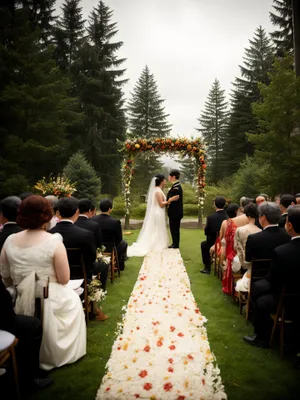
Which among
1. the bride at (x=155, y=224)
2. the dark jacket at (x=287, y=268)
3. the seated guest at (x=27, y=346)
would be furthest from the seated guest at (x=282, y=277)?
the bride at (x=155, y=224)

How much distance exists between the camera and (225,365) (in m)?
3.37

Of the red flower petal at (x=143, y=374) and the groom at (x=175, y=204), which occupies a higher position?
the groom at (x=175, y=204)

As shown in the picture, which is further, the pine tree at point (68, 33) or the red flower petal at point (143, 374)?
the pine tree at point (68, 33)

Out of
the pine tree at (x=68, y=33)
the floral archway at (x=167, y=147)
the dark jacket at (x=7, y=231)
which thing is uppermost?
the pine tree at (x=68, y=33)

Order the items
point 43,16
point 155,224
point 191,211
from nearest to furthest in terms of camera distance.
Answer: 1. point 155,224
2. point 191,211
3. point 43,16

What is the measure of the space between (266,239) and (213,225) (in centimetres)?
295

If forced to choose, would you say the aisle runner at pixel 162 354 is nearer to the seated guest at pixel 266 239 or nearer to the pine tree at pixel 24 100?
the seated guest at pixel 266 239

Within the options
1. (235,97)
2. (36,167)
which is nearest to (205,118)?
(235,97)

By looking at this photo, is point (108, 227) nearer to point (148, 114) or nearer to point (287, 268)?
point (287, 268)

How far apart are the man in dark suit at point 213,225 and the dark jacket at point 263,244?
9.19ft

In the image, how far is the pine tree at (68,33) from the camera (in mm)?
32094

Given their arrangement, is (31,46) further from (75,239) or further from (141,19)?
(75,239)

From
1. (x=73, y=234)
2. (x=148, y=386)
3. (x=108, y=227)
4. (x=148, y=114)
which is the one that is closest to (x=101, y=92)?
(x=148, y=114)

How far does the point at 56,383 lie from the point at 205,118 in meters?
46.6
